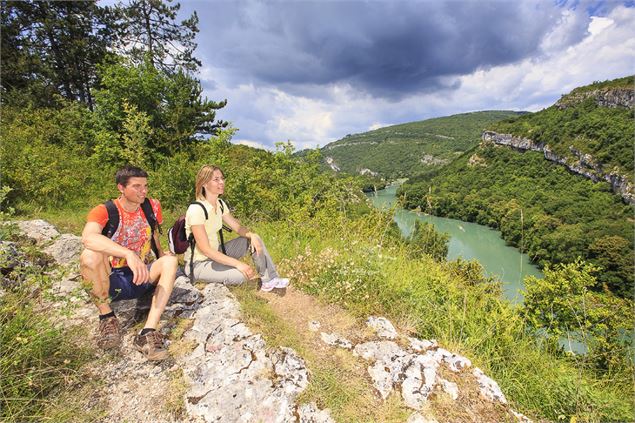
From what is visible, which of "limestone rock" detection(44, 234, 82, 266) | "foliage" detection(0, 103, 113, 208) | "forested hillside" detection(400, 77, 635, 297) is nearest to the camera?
"limestone rock" detection(44, 234, 82, 266)

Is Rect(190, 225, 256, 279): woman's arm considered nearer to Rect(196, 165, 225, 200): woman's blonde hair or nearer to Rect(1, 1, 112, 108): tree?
Rect(196, 165, 225, 200): woman's blonde hair

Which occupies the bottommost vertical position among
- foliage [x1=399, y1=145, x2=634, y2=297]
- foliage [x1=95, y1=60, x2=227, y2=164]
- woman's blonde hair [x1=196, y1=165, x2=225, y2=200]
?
foliage [x1=399, y1=145, x2=634, y2=297]

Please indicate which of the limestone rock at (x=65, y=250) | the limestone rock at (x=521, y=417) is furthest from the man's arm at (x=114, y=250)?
the limestone rock at (x=521, y=417)

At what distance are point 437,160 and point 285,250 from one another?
4622 inches

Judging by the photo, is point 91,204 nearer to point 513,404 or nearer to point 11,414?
point 11,414

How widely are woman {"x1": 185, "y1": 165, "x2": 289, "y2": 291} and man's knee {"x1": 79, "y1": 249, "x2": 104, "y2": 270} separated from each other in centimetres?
83

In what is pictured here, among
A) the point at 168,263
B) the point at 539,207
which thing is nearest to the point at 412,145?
the point at 539,207

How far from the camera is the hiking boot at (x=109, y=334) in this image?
2352 millimetres

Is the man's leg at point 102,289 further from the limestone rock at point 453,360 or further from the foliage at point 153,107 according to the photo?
the foliage at point 153,107

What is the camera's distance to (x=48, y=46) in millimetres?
14062

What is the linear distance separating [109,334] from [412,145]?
145 meters

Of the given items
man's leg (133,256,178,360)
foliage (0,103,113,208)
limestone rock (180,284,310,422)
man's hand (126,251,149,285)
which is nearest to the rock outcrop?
limestone rock (180,284,310,422)

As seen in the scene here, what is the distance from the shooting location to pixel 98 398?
1.91 metres

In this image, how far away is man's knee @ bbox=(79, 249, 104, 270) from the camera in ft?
7.68
